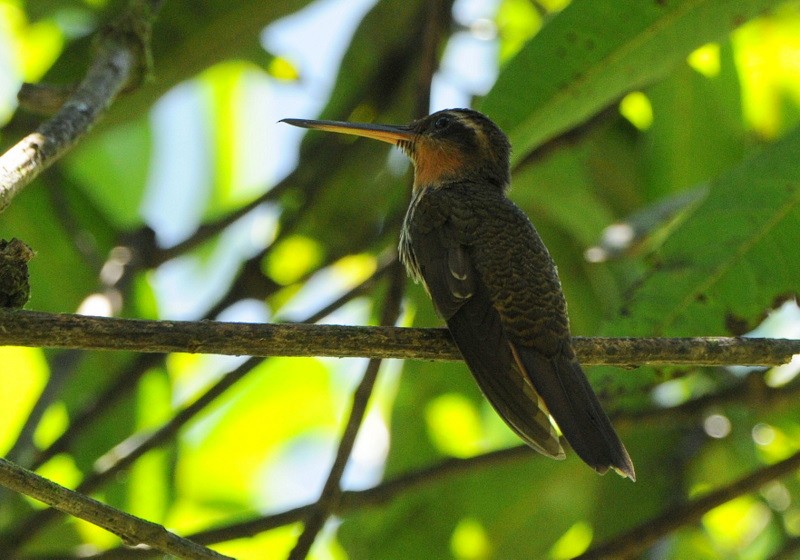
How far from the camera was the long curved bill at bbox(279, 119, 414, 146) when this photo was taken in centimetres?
450

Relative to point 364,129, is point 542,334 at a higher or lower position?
lower

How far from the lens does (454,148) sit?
216 inches

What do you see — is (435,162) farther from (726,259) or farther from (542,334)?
(726,259)

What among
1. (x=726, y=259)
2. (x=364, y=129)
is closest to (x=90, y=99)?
(x=364, y=129)

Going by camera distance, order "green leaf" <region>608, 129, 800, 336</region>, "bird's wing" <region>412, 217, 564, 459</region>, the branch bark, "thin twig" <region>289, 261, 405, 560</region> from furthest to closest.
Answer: "green leaf" <region>608, 129, 800, 336</region>, "bird's wing" <region>412, 217, 564, 459</region>, "thin twig" <region>289, 261, 405, 560</region>, the branch bark

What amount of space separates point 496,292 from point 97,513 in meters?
2.19

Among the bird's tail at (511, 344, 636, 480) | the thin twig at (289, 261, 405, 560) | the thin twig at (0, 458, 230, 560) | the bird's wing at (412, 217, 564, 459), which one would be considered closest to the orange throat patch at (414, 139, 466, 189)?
the bird's wing at (412, 217, 564, 459)

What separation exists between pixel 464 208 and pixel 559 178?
0.73 meters

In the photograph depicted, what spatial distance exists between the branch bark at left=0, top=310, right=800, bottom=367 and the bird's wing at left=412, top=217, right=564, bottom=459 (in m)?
0.23

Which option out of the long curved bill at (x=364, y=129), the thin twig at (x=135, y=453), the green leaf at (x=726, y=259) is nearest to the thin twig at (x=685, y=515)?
the green leaf at (x=726, y=259)

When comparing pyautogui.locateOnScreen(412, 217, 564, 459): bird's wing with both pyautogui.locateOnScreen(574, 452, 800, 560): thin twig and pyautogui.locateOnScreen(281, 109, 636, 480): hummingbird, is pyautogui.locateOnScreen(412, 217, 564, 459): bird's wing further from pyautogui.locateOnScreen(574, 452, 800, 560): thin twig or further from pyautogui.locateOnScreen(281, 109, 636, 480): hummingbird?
pyautogui.locateOnScreen(574, 452, 800, 560): thin twig

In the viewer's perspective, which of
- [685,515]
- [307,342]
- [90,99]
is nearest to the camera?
[307,342]

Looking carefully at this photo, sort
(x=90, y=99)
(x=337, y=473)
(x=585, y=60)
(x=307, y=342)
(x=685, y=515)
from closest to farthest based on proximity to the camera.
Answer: (x=307, y=342) → (x=90, y=99) → (x=337, y=473) → (x=685, y=515) → (x=585, y=60)

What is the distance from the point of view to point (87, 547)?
4680 millimetres
